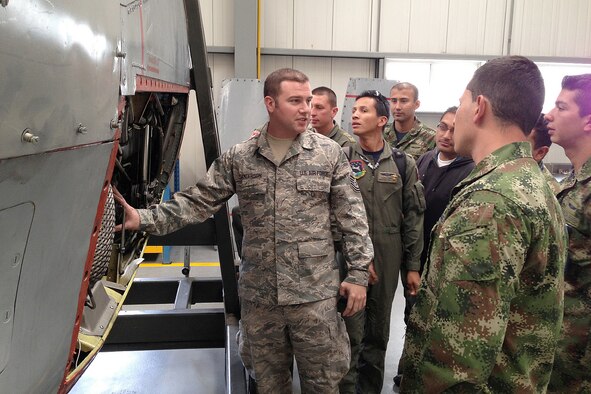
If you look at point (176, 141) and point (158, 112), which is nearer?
point (158, 112)

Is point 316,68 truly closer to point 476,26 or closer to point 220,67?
point 220,67

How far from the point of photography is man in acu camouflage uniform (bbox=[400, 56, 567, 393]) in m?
1.01

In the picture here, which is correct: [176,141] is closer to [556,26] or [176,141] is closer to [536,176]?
[536,176]

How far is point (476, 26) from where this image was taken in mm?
6258

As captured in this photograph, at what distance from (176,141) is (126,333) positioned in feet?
3.24

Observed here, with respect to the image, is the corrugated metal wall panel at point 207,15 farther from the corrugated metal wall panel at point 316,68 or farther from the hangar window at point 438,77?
the hangar window at point 438,77

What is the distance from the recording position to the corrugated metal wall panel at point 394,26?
610 centimetres

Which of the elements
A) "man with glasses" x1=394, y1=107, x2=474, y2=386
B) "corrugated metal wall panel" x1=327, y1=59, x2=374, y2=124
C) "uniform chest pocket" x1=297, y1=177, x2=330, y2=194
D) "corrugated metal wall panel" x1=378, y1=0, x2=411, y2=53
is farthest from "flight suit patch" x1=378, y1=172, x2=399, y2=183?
"corrugated metal wall panel" x1=378, y1=0, x2=411, y2=53

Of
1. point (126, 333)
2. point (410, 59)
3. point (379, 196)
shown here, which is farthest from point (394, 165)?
point (410, 59)

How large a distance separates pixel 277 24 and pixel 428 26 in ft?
6.45

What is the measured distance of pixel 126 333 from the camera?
235 centimetres

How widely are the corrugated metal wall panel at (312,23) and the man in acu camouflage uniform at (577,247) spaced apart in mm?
4585

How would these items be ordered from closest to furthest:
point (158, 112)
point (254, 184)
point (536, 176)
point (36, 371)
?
point (36, 371)
point (536, 176)
point (254, 184)
point (158, 112)

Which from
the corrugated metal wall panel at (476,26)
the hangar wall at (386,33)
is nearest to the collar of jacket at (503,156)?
the hangar wall at (386,33)
